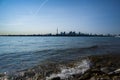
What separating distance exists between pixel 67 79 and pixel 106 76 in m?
2.12

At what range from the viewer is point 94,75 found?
911 cm

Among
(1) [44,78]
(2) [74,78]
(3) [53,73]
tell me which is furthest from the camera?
(3) [53,73]

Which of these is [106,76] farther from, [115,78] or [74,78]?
[74,78]

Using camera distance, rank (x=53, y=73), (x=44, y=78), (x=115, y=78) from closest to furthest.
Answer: (x=115, y=78) < (x=44, y=78) < (x=53, y=73)

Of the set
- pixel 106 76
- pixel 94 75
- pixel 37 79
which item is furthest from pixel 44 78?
pixel 106 76

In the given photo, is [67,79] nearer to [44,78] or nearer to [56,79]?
[56,79]

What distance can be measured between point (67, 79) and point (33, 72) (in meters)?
3.09

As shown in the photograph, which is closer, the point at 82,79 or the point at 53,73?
the point at 82,79

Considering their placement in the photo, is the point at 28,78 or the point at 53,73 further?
the point at 53,73

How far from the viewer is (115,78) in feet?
27.1

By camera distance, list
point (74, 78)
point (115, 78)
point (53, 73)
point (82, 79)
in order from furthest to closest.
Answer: point (53, 73) → point (74, 78) → point (82, 79) → point (115, 78)

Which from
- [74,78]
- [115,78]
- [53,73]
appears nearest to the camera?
[115,78]

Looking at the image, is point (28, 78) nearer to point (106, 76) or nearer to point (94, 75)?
point (94, 75)

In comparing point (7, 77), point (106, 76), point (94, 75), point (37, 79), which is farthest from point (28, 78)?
point (106, 76)
